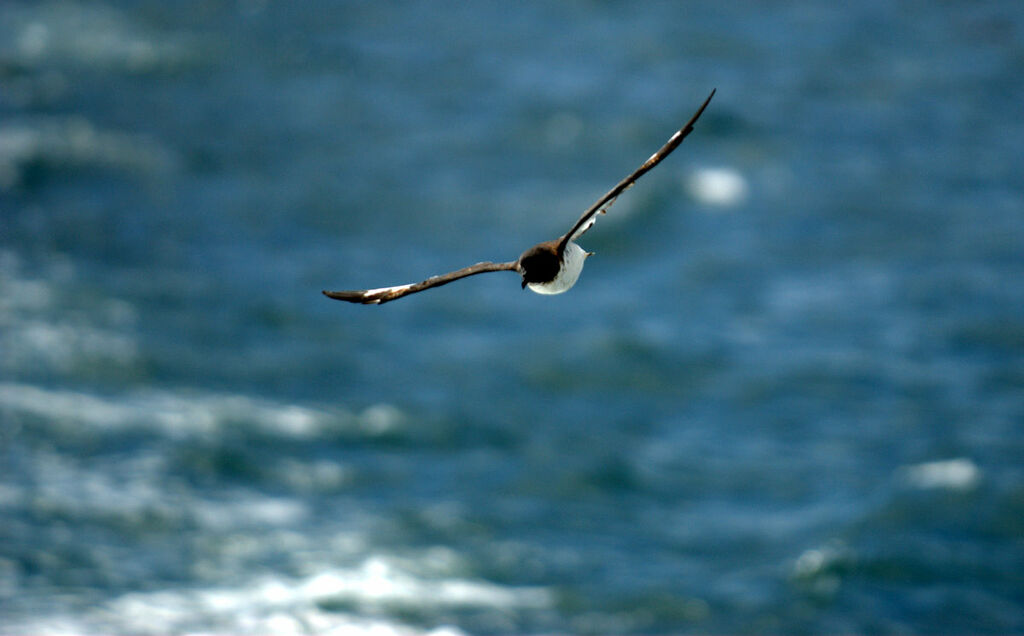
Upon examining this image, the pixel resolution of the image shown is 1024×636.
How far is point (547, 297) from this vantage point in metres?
47.2

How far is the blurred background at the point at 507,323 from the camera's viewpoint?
37406 mm

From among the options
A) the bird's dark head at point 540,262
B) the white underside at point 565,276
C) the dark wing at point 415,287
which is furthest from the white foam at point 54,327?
the bird's dark head at point 540,262

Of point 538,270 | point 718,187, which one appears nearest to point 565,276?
point 538,270

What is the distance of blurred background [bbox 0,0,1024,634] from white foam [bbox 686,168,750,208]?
0.18m

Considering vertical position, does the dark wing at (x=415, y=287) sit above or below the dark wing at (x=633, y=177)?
below

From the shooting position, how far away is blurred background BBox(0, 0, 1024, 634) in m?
37.4

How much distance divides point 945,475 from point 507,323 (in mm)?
15173

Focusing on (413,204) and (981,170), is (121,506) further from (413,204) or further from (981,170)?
(981,170)

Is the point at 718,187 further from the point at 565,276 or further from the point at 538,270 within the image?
the point at 538,270

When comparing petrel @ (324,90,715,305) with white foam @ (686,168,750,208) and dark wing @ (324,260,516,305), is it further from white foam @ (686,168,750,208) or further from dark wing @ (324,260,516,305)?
white foam @ (686,168,750,208)

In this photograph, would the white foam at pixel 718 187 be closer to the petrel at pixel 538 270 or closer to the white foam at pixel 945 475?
the white foam at pixel 945 475

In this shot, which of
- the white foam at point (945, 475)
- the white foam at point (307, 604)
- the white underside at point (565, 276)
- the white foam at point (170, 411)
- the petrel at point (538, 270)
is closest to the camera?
the petrel at point (538, 270)

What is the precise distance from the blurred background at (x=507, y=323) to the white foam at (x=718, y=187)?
181mm

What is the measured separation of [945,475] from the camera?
40125 mm
